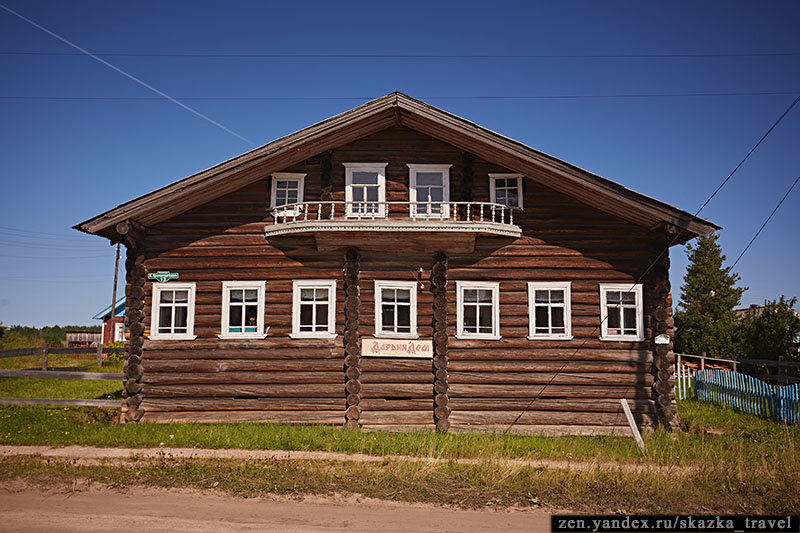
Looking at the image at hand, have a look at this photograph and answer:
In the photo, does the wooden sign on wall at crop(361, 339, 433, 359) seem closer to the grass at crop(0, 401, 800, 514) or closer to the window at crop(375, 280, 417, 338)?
the window at crop(375, 280, 417, 338)

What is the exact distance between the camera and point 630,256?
15.2m

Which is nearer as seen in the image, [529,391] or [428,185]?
[529,391]

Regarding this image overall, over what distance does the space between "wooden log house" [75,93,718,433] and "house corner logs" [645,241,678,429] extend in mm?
37

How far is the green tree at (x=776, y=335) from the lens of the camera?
21.7 meters

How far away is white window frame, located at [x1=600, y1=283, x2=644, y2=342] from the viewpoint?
15023 mm

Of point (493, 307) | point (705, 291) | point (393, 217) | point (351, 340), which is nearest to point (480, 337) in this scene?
point (493, 307)

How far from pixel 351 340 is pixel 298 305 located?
177 centimetres

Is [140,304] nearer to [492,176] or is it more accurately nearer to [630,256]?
[492,176]

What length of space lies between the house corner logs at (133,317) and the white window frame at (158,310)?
0.28 metres

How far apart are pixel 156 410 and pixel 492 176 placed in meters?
11.3

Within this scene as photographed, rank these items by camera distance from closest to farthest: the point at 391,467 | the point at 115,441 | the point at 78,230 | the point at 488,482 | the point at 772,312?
1. the point at 488,482
2. the point at 391,467
3. the point at 115,441
4. the point at 78,230
5. the point at 772,312

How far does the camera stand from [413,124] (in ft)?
51.2

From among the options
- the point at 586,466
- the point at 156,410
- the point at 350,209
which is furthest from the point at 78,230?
the point at 586,466

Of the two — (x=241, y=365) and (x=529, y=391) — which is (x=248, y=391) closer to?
(x=241, y=365)
